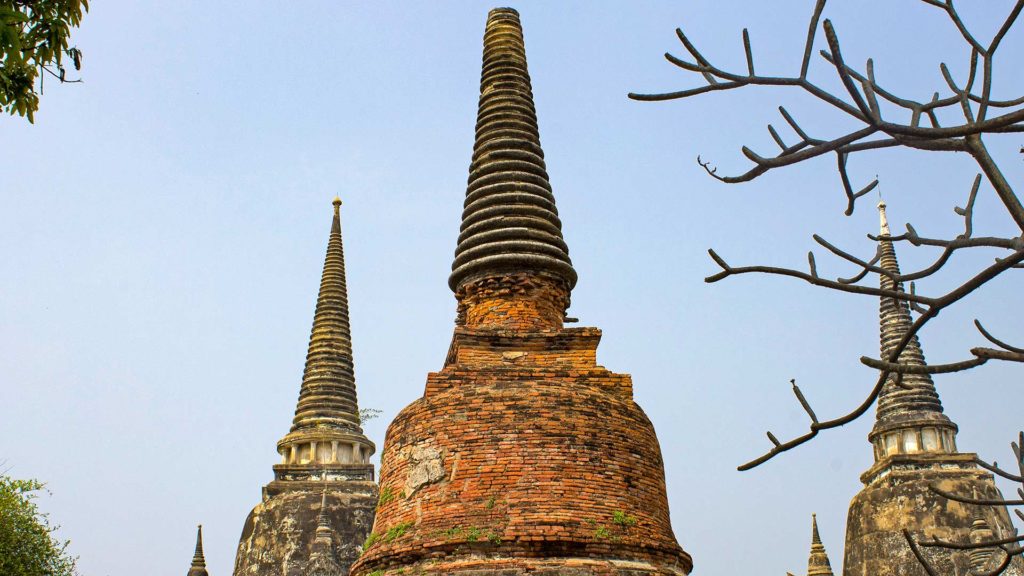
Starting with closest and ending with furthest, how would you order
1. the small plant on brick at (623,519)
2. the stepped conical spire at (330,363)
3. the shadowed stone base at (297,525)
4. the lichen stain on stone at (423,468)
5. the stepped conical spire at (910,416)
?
the small plant on brick at (623,519), the lichen stain on stone at (423,468), the shadowed stone base at (297,525), the stepped conical spire at (910,416), the stepped conical spire at (330,363)

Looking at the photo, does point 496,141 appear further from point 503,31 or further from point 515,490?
point 515,490

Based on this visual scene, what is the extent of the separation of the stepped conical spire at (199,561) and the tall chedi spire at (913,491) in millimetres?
17460

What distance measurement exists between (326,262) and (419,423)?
19355mm

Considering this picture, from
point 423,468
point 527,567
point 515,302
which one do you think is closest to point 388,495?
point 423,468

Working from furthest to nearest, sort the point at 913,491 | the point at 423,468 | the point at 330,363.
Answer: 1. the point at 330,363
2. the point at 913,491
3. the point at 423,468

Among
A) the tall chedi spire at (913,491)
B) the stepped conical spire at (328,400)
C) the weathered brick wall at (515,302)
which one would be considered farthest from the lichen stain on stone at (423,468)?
the stepped conical spire at (328,400)

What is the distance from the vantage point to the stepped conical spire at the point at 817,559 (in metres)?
31.4

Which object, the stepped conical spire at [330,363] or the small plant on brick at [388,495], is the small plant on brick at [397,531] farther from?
the stepped conical spire at [330,363]

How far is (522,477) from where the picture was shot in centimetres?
1198

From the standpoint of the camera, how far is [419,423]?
1291cm

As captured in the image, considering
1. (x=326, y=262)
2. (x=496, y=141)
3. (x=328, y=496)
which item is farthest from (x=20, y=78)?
(x=326, y=262)

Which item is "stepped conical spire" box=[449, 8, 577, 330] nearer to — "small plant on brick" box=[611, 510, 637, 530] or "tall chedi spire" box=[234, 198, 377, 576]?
"small plant on brick" box=[611, 510, 637, 530]

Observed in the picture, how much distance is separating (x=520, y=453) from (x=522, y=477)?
0.29 metres

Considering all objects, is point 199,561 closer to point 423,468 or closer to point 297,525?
point 297,525
